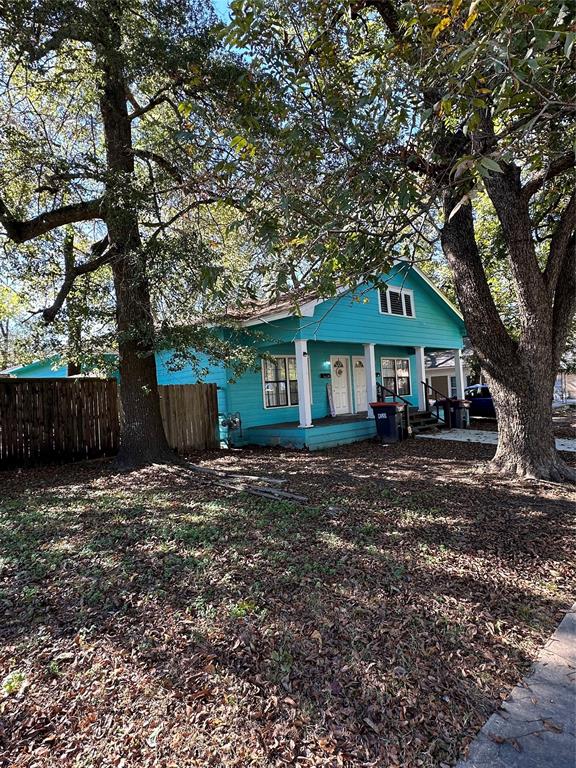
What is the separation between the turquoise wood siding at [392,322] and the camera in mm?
12109

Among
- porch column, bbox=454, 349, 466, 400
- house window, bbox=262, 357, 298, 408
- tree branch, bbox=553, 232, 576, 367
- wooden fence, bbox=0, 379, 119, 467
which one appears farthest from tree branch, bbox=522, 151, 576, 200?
porch column, bbox=454, 349, 466, 400

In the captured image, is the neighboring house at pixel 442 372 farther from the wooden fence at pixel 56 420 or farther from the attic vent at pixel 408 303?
the wooden fence at pixel 56 420

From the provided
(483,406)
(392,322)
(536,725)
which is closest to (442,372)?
(483,406)

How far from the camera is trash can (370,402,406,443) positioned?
1192cm

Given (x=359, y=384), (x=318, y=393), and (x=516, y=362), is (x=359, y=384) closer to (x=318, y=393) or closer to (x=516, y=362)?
(x=318, y=393)

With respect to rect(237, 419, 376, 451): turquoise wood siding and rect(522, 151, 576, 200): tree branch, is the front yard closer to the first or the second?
rect(522, 151, 576, 200): tree branch

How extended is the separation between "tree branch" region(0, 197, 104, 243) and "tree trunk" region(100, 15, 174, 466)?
1.95ft

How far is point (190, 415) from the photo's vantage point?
11.1 meters

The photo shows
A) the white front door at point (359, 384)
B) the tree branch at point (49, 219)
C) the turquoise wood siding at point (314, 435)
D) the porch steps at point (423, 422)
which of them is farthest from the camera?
the white front door at point (359, 384)

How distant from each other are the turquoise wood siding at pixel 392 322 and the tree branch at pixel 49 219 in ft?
17.1

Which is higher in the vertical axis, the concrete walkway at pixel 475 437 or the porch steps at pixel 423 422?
the porch steps at pixel 423 422

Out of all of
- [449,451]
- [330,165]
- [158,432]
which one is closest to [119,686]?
[330,165]

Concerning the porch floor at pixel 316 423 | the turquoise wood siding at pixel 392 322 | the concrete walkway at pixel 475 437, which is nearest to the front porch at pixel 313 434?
the porch floor at pixel 316 423

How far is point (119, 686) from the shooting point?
7.32 feet
